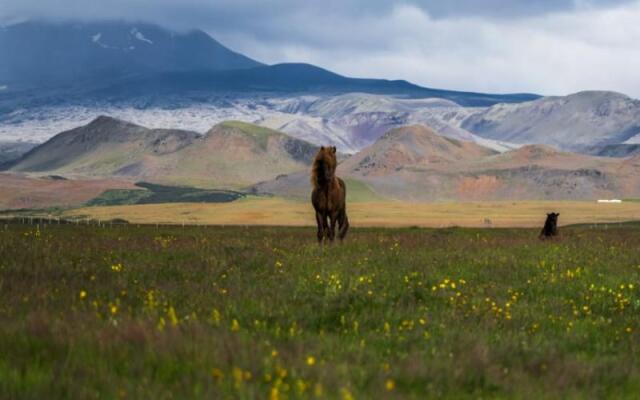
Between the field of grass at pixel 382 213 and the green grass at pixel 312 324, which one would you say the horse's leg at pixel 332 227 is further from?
the field of grass at pixel 382 213

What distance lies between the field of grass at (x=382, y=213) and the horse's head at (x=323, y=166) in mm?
114262

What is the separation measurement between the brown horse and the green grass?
5.97m

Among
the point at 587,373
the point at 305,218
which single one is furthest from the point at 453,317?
the point at 305,218

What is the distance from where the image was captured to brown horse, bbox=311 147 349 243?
2417cm

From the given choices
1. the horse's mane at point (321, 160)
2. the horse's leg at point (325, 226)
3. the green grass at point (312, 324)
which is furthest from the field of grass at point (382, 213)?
the green grass at point (312, 324)

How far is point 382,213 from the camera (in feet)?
541

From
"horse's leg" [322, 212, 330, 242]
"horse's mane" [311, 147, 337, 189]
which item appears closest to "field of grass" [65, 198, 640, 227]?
"horse's leg" [322, 212, 330, 242]

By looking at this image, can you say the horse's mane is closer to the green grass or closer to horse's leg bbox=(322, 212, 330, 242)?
horse's leg bbox=(322, 212, 330, 242)

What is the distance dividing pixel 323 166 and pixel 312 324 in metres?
14.1

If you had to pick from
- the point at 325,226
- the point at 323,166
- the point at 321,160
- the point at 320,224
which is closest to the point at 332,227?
the point at 325,226

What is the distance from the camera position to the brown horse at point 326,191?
24172mm

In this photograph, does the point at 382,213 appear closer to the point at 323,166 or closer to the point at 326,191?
the point at 326,191

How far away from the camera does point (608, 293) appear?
14117 mm

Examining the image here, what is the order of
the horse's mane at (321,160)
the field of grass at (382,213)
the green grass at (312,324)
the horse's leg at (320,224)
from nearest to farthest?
the green grass at (312,324) → the horse's mane at (321,160) → the horse's leg at (320,224) → the field of grass at (382,213)
